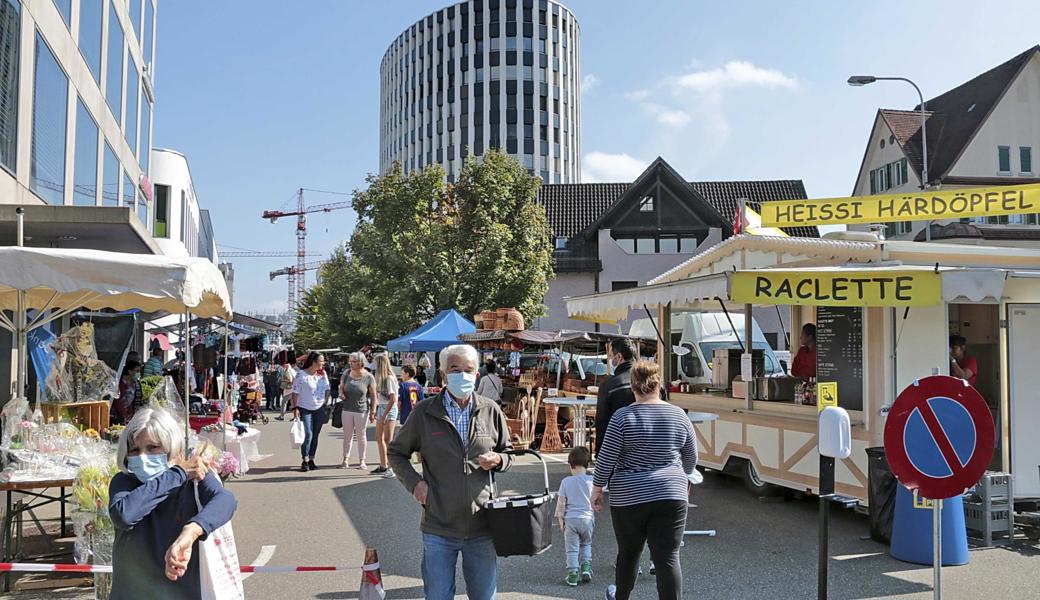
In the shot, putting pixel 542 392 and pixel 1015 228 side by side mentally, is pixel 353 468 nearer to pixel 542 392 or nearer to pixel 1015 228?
pixel 542 392

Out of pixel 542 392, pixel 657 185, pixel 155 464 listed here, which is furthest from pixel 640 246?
pixel 155 464

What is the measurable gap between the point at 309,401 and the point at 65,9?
10.3 metres

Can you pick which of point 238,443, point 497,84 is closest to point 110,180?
point 238,443

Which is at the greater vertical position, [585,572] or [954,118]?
[954,118]

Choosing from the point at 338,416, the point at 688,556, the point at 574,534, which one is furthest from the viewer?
the point at 338,416

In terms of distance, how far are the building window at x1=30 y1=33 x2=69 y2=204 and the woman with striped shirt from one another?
13447 millimetres

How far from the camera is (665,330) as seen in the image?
1270 cm

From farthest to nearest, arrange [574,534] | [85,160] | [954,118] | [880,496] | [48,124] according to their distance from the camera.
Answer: [954,118], [85,160], [48,124], [880,496], [574,534]

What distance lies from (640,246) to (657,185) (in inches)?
Answer: 112

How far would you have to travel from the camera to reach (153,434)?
3.46 m

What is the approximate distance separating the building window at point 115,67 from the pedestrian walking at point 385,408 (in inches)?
554

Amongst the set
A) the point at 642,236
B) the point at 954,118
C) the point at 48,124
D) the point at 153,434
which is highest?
the point at 954,118

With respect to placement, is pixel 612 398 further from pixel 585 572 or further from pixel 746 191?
pixel 746 191

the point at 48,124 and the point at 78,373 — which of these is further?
the point at 48,124
